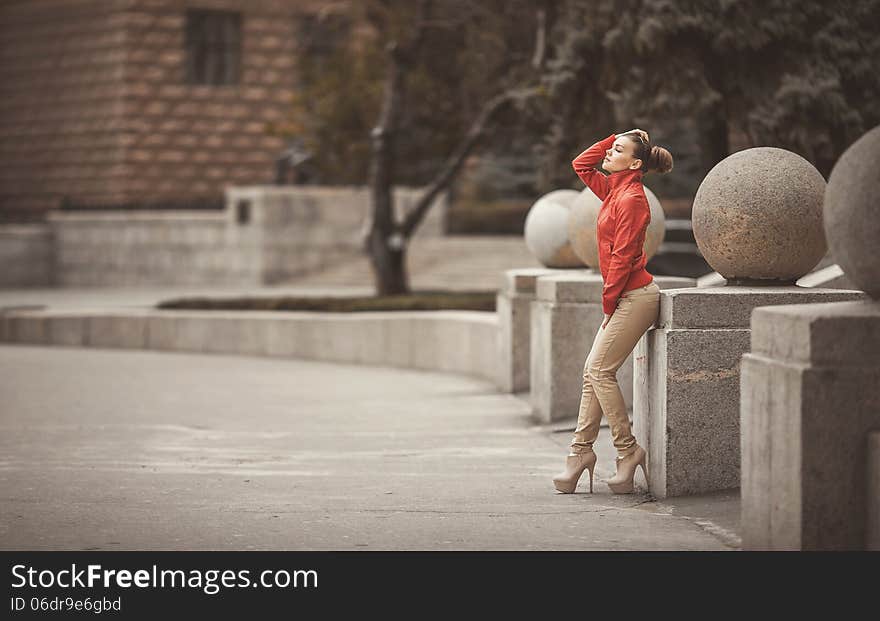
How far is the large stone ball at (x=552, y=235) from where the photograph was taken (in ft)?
45.1

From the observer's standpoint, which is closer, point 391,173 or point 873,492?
point 873,492

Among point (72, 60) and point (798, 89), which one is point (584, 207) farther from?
point (72, 60)

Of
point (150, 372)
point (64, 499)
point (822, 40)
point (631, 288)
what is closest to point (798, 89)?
point (822, 40)

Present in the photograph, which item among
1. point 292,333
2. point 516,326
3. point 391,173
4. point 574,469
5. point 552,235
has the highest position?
point 391,173

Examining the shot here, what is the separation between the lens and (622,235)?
27.0 feet

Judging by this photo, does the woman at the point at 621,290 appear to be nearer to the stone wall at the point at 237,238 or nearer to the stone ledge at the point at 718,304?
the stone ledge at the point at 718,304

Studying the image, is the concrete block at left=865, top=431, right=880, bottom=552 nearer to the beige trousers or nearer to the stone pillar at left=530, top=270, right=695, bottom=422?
the beige trousers

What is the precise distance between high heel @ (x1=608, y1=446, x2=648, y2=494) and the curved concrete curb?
763 centimetres

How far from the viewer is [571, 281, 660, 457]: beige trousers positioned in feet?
27.3

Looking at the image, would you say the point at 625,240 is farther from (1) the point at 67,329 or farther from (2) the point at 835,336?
(1) the point at 67,329

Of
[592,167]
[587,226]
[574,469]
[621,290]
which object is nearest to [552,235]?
[587,226]

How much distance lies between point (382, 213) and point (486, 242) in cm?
717

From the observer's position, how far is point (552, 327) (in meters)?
12.0

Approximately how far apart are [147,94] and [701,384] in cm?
3507
